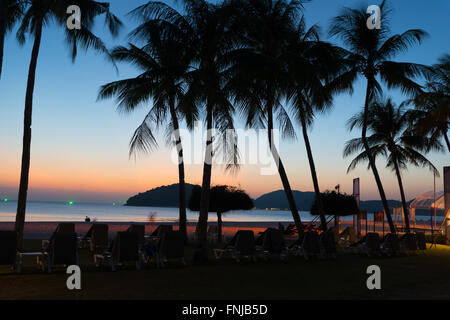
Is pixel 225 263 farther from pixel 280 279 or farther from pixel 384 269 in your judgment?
pixel 384 269

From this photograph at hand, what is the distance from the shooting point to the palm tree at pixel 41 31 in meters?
10.4

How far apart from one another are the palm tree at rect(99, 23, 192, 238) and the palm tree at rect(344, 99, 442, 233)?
10997mm

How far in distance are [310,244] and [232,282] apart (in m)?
4.84

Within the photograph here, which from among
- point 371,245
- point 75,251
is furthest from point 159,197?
point 75,251

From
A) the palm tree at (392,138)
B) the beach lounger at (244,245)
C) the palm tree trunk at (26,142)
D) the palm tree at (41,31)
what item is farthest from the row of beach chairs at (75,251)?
the palm tree at (392,138)

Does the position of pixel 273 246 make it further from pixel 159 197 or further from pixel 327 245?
pixel 159 197

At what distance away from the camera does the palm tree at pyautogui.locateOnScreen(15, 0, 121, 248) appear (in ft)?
34.1

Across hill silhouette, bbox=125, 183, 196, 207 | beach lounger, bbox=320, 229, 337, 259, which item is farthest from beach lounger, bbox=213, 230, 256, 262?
hill silhouette, bbox=125, 183, 196, 207

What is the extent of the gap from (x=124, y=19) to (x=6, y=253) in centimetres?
690

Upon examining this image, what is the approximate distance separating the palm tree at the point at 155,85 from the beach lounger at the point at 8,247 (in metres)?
5.12

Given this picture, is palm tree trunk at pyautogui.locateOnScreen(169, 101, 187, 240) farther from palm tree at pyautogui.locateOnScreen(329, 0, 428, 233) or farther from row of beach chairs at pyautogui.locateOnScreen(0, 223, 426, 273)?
palm tree at pyautogui.locateOnScreen(329, 0, 428, 233)

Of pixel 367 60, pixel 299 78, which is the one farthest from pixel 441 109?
pixel 299 78

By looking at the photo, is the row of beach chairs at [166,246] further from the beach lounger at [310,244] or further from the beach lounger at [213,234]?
the beach lounger at [213,234]
